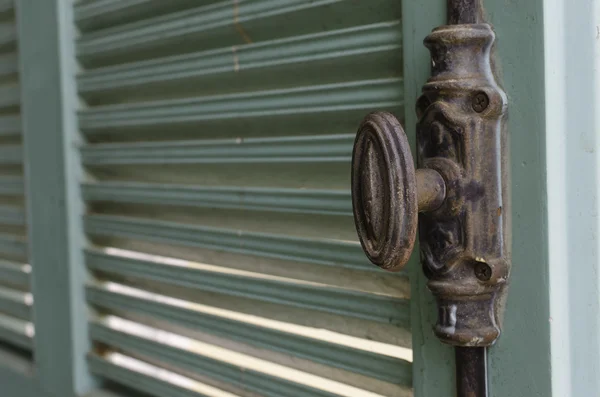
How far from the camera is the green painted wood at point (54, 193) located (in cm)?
191

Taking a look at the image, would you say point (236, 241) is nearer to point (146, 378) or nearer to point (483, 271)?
point (146, 378)

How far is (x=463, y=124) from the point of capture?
94cm

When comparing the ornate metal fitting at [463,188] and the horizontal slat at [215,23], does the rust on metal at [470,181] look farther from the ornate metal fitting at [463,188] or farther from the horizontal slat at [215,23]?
the horizontal slat at [215,23]

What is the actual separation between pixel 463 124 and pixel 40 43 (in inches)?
57.9

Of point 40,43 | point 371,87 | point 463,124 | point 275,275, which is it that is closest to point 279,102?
point 371,87

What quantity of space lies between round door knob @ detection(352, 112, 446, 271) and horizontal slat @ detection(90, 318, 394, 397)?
1.32ft

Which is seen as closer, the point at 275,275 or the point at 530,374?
the point at 530,374

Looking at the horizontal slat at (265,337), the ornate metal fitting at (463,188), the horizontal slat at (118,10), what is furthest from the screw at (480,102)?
the horizontal slat at (118,10)

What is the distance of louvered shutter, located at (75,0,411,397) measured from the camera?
120 cm

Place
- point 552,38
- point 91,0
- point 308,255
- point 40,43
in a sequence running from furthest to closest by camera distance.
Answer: point 40,43 → point 91,0 → point 308,255 → point 552,38

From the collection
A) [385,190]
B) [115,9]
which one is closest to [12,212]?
[115,9]

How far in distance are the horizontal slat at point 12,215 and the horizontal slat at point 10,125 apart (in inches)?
9.5

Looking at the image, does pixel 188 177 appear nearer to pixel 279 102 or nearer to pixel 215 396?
pixel 279 102

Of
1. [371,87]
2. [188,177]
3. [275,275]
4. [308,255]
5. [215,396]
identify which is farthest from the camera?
[188,177]
